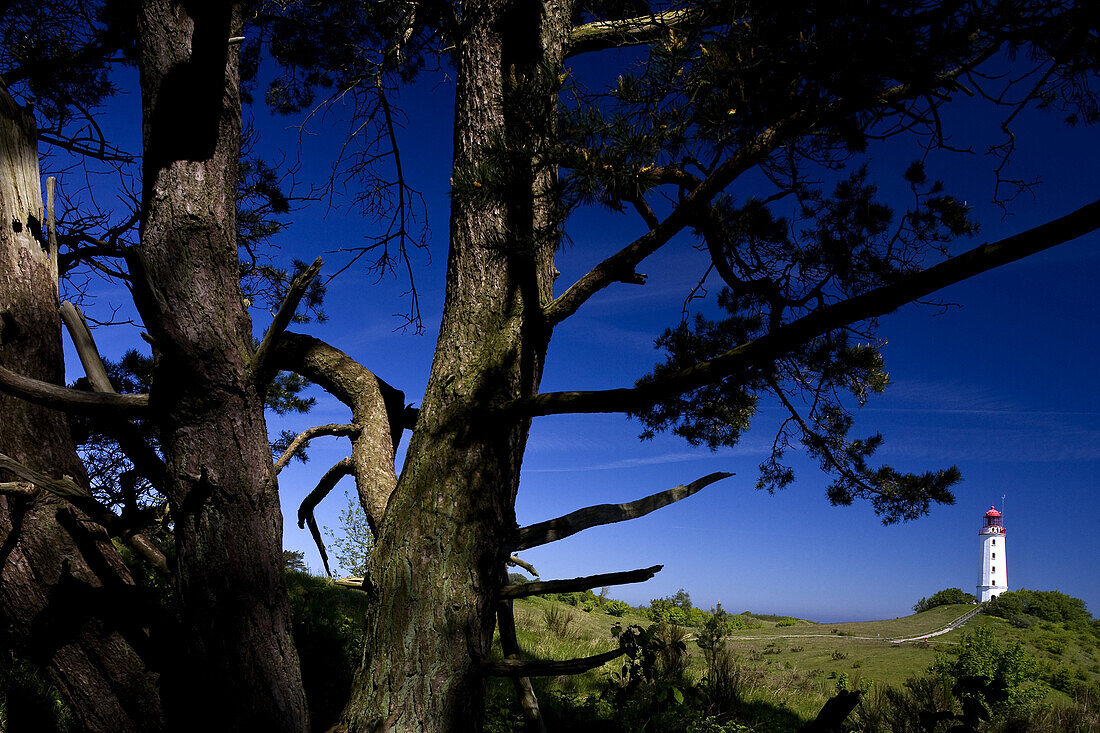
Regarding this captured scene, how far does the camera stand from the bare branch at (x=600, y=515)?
250cm

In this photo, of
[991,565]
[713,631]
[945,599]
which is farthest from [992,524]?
[713,631]

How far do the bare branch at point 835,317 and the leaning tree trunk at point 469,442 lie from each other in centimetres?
33

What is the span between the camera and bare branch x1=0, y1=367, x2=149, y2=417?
7.75 feet

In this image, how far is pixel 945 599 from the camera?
15.4m

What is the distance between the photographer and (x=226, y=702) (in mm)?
2277

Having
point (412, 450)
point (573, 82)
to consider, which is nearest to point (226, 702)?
point (412, 450)

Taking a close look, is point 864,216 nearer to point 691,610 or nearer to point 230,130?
point 230,130

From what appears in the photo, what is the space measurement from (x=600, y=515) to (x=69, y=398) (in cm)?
223

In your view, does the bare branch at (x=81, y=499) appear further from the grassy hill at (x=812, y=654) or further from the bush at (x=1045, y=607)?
the bush at (x=1045, y=607)

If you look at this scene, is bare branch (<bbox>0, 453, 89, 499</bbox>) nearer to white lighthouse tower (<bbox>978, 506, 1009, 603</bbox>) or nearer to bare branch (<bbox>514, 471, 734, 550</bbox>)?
bare branch (<bbox>514, 471, 734, 550</bbox>)

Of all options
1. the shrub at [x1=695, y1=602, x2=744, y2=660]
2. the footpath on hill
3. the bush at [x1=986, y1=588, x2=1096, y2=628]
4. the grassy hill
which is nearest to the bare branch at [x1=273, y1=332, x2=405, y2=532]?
the grassy hill

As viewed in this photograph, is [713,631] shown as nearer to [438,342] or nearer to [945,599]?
[438,342]

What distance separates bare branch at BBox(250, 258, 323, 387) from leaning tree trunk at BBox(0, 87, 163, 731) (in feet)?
3.37

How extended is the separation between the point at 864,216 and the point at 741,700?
15.1 ft
